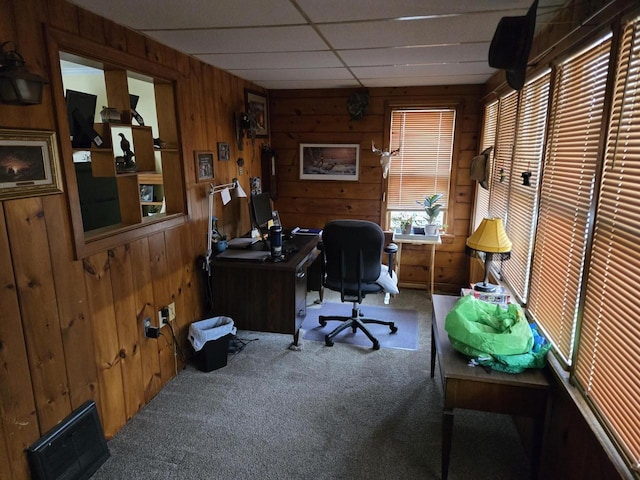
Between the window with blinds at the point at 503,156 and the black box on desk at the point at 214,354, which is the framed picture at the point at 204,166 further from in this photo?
the window with blinds at the point at 503,156

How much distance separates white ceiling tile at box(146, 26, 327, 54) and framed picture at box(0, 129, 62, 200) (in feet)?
3.27

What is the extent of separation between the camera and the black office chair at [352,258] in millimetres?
2953

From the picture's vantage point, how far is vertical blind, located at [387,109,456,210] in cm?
421

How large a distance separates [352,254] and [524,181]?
→ 127 cm

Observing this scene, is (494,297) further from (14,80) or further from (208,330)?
(14,80)

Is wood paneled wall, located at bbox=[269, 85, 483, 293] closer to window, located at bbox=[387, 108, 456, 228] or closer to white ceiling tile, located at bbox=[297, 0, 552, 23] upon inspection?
window, located at bbox=[387, 108, 456, 228]

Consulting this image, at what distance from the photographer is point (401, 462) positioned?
2010mm

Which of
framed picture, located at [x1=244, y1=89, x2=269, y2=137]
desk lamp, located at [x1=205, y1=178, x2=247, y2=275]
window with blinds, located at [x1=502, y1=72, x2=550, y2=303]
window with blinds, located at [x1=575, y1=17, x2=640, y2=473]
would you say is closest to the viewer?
window with blinds, located at [x1=575, y1=17, x2=640, y2=473]

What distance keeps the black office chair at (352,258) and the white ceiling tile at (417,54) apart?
1.17 meters

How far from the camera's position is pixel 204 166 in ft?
10.1

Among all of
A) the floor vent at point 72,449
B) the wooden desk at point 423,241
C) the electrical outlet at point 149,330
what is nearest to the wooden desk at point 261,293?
the electrical outlet at point 149,330

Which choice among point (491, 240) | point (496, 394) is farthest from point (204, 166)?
point (496, 394)

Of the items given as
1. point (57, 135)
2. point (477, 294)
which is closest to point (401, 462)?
point (477, 294)

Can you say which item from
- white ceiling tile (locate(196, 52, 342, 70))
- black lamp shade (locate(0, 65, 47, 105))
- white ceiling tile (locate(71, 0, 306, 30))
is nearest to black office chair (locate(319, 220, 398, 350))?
white ceiling tile (locate(196, 52, 342, 70))
